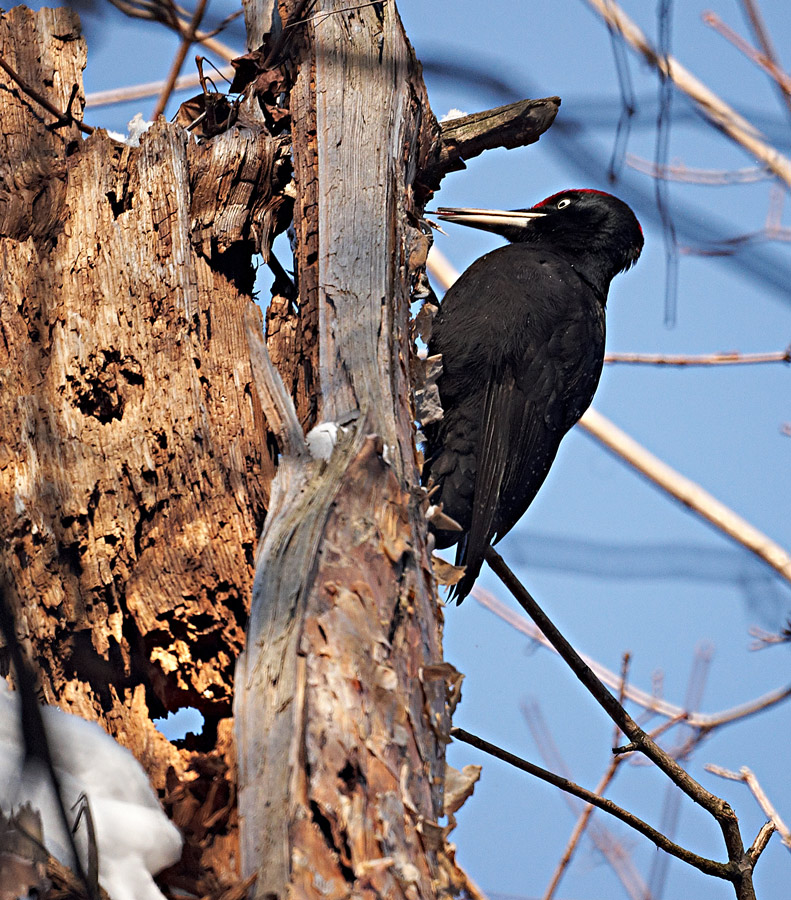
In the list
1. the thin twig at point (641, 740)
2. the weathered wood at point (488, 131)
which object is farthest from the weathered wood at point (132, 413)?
the thin twig at point (641, 740)

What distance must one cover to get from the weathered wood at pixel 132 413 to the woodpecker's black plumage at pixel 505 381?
32.3 inches

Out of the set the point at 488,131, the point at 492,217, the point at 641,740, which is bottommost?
the point at 641,740

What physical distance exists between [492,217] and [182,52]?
148 centimetres

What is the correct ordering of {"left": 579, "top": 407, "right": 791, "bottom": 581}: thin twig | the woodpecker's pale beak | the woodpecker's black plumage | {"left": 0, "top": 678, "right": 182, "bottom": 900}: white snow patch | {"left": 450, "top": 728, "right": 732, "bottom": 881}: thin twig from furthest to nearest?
{"left": 579, "top": 407, "right": 791, "bottom": 581}: thin twig, the woodpecker's pale beak, the woodpecker's black plumage, {"left": 450, "top": 728, "right": 732, "bottom": 881}: thin twig, {"left": 0, "top": 678, "right": 182, "bottom": 900}: white snow patch

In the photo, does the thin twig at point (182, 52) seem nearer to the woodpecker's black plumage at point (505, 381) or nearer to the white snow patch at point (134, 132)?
the white snow patch at point (134, 132)

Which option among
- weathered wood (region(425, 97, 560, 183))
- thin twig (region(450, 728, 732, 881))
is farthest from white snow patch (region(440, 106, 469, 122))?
thin twig (region(450, 728, 732, 881))

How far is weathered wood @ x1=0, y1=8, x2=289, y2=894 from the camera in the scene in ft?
5.60

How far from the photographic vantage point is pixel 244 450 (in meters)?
1.83

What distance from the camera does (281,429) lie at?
169cm

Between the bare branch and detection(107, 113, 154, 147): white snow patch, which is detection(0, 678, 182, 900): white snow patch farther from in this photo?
the bare branch

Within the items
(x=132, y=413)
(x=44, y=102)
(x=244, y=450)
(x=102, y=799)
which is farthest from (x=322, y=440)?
(x=44, y=102)

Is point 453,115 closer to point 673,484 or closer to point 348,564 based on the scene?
point 348,564

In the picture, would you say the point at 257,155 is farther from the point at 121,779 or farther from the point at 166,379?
the point at 121,779

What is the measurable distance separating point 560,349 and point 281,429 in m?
1.43
